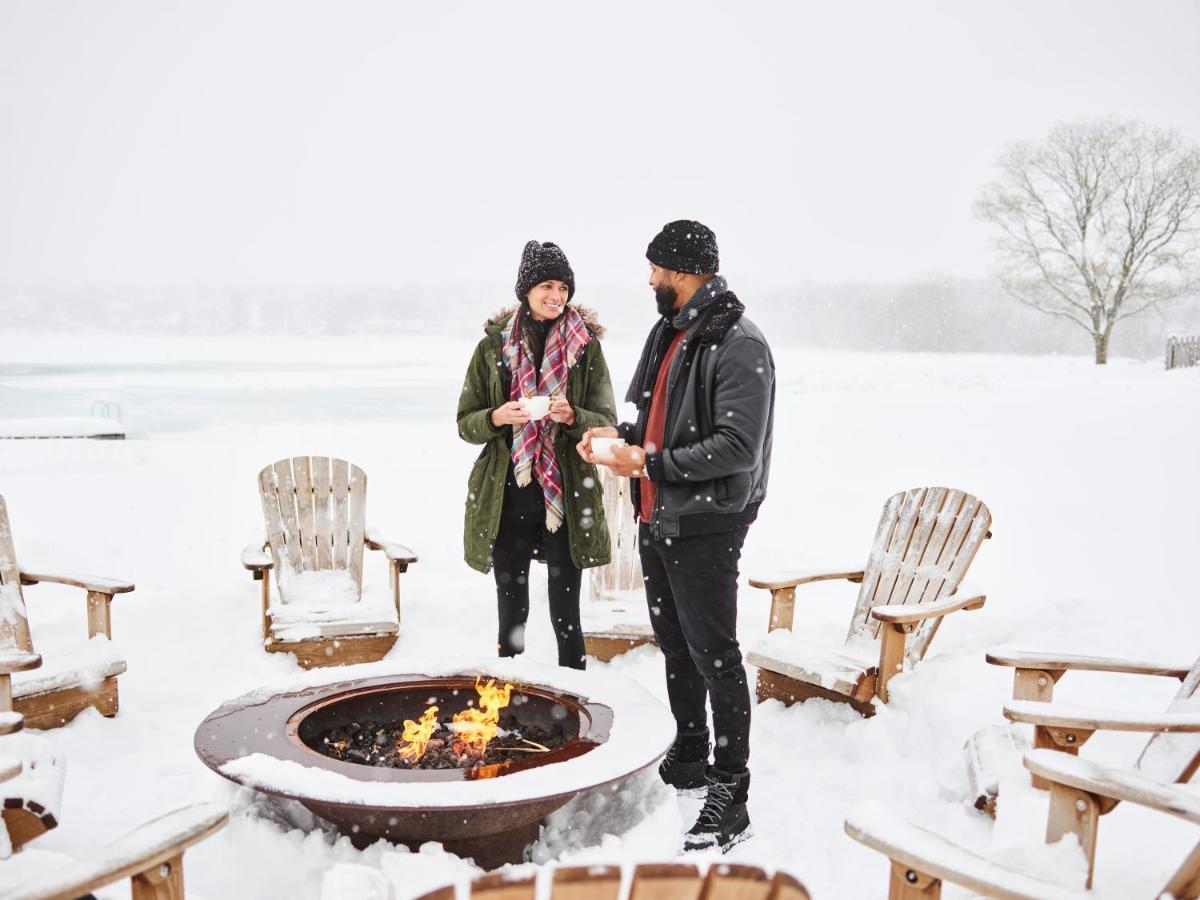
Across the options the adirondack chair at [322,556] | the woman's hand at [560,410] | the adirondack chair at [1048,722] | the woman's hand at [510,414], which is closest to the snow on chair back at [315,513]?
the adirondack chair at [322,556]

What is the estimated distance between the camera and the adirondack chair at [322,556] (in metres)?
4.76

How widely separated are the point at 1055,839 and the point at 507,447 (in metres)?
2.54

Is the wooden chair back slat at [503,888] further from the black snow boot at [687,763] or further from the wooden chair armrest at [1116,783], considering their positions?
the black snow boot at [687,763]

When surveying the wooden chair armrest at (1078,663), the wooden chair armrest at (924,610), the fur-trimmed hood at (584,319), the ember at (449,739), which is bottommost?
the ember at (449,739)

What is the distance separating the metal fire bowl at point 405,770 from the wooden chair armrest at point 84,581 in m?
1.30

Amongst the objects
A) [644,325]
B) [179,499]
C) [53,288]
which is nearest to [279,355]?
[53,288]

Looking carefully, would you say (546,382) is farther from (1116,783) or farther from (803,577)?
(1116,783)

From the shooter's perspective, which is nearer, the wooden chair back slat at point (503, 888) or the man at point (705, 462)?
the wooden chair back slat at point (503, 888)

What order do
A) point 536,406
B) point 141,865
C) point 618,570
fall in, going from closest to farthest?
point 141,865
point 536,406
point 618,570

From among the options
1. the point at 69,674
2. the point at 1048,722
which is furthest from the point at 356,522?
the point at 1048,722

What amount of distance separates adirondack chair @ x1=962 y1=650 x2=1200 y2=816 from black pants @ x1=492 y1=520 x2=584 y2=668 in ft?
5.55

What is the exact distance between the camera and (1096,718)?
2287 mm

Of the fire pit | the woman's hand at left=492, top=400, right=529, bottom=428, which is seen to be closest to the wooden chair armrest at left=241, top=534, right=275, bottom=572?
the fire pit

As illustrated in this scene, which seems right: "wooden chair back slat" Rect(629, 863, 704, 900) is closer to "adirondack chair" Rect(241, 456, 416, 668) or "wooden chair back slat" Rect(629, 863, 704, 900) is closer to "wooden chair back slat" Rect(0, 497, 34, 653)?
"adirondack chair" Rect(241, 456, 416, 668)
